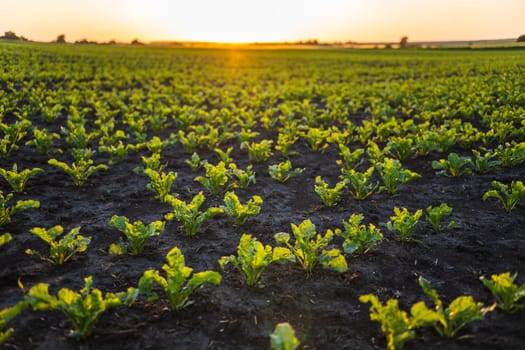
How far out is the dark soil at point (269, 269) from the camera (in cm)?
316

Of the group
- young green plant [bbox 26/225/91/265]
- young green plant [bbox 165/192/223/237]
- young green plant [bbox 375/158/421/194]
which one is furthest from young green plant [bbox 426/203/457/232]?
young green plant [bbox 26/225/91/265]

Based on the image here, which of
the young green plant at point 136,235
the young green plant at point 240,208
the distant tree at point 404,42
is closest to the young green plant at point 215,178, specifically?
the young green plant at point 240,208

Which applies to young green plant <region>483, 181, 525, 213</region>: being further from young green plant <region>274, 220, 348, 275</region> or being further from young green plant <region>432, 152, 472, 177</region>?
young green plant <region>274, 220, 348, 275</region>

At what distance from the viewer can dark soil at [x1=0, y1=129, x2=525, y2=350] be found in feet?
10.4

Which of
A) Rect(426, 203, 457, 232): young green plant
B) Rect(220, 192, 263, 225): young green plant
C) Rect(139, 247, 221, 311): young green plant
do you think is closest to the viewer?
Rect(139, 247, 221, 311): young green plant

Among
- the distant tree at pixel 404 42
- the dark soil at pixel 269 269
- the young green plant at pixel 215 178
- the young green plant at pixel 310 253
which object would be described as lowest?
the dark soil at pixel 269 269

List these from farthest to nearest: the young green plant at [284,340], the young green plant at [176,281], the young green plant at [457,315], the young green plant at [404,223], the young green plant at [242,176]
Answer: the young green plant at [242,176] → the young green plant at [404,223] → the young green plant at [176,281] → the young green plant at [457,315] → the young green plant at [284,340]

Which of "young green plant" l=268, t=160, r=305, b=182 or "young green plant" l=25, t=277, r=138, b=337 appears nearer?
"young green plant" l=25, t=277, r=138, b=337

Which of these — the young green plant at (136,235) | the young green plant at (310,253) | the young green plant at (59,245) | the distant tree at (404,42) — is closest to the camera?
the young green plant at (310,253)

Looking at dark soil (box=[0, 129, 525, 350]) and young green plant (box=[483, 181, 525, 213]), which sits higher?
young green plant (box=[483, 181, 525, 213])

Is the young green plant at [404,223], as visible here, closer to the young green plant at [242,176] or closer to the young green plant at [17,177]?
the young green plant at [242,176]

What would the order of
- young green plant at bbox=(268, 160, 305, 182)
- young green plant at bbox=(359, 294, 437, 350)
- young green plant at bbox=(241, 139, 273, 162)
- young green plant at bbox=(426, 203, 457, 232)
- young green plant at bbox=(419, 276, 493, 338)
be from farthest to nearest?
young green plant at bbox=(241, 139, 273, 162)
young green plant at bbox=(268, 160, 305, 182)
young green plant at bbox=(426, 203, 457, 232)
young green plant at bbox=(419, 276, 493, 338)
young green plant at bbox=(359, 294, 437, 350)

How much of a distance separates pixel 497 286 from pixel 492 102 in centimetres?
1125

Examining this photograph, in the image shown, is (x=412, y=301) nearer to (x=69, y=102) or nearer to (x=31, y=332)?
(x=31, y=332)
